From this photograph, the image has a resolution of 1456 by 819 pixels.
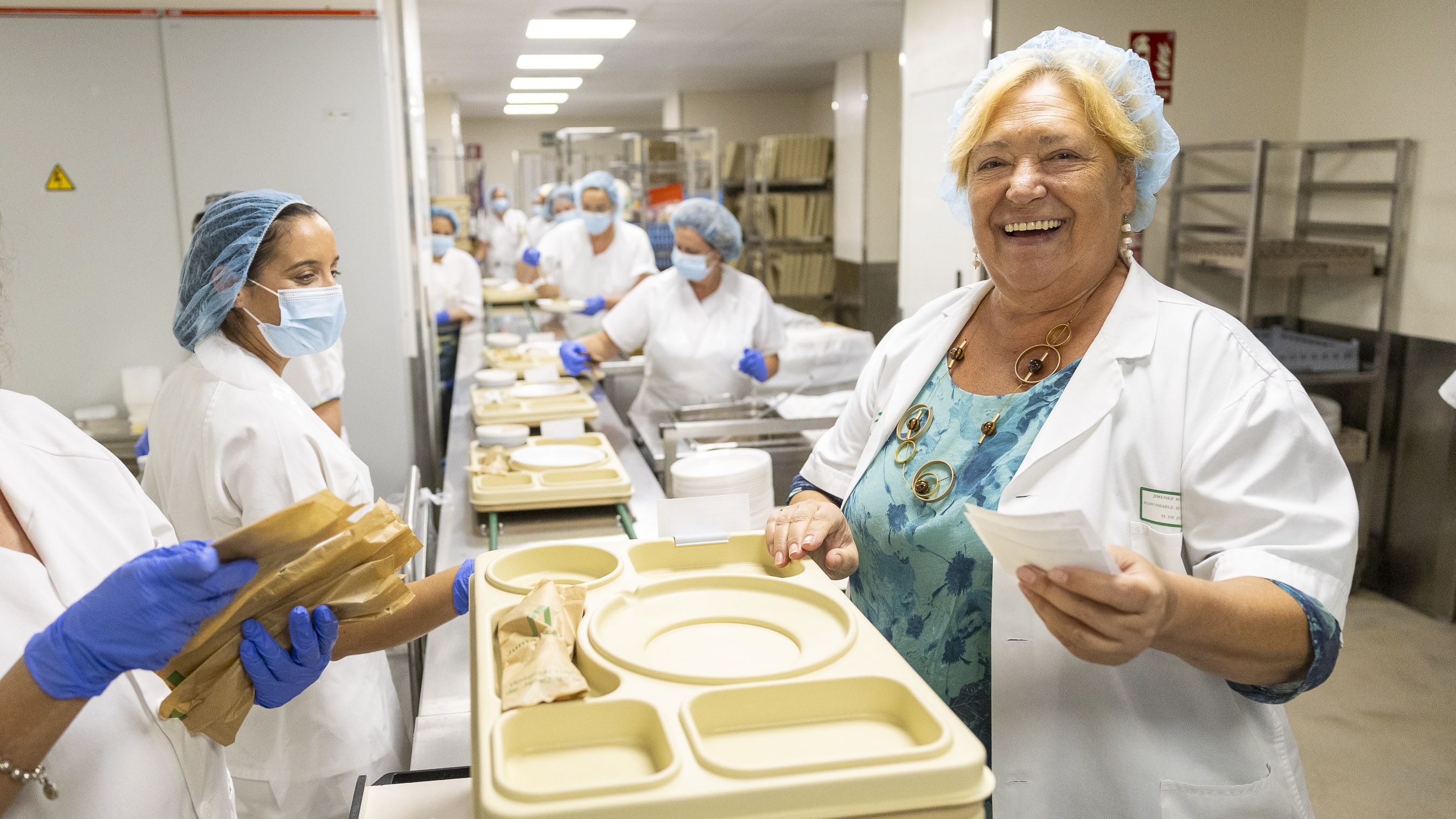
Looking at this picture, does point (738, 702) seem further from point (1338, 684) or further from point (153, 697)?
point (1338, 684)

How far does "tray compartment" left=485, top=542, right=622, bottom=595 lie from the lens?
109 centimetres

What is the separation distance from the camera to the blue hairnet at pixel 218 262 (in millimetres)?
1707

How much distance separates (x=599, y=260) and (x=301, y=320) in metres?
4.46

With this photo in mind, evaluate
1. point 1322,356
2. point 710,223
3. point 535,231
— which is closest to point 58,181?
point 710,223

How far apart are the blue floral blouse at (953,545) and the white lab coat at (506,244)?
9898 mm

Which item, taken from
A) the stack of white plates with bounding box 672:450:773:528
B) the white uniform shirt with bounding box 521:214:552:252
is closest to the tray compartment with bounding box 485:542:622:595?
the stack of white plates with bounding box 672:450:773:528

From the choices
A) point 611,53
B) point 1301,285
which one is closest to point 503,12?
point 611,53

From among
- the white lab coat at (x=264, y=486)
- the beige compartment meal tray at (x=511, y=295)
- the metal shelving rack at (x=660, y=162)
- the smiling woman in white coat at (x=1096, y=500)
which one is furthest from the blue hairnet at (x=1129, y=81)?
the metal shelving rack at (x=660, y=162)

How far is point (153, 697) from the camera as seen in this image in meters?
1.16

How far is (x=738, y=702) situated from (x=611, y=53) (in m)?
7.45

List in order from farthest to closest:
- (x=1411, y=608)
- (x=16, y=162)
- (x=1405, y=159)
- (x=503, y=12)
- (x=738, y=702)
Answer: (x=503, y=12), (x=1411, y=608), (x=1405, y=159), (x=16, y=162), (x=738, y=702)

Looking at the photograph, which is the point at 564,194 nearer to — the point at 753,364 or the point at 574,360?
the point at 574,360

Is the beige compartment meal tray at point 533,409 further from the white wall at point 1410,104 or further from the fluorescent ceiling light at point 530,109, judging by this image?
the fluorescent ceiling light at point 530,109

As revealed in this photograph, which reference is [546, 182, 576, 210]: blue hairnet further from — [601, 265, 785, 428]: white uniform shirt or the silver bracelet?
the silver bracelet
